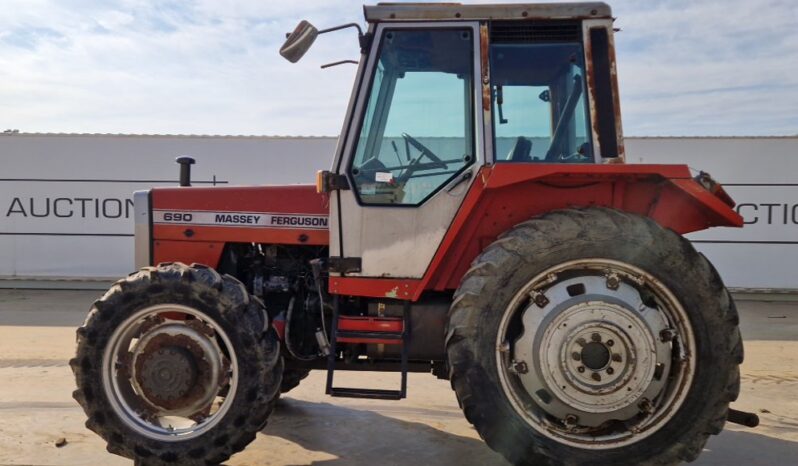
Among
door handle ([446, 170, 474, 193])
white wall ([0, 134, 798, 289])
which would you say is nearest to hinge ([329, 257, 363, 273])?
door handle ([446, 170, 474, 193])

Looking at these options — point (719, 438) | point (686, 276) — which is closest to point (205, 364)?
point (686, 276)

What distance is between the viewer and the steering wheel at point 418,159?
3.54 m

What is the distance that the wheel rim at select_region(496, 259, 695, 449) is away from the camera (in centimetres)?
315

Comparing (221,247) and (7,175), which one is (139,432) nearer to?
(221,247)

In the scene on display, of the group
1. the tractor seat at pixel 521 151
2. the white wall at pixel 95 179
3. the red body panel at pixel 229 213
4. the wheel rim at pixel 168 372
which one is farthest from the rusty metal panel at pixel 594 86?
the white wall at pixel 95 179

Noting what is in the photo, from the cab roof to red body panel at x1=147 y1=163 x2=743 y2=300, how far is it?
0.87 metres

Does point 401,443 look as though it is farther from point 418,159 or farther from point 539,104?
point 539,104

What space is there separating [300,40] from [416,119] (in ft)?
2.57

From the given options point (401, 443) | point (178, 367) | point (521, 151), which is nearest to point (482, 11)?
point (521, 151)

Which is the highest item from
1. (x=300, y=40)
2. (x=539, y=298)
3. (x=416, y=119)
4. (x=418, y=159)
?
(x=300, y=40)

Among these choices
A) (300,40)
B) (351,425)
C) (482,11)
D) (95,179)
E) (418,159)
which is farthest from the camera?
(95,179)

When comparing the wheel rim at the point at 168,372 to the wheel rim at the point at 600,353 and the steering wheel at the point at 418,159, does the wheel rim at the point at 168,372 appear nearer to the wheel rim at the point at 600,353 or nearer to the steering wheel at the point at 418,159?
the steering wheel at the point at 418,159

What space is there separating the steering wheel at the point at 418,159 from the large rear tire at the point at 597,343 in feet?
2.05

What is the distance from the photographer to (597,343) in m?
3.18
